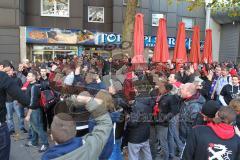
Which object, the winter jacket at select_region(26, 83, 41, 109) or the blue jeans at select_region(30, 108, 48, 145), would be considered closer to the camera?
the winter jacket at select_region(26, 83, 41, 109)

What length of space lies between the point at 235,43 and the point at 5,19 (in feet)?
59.0

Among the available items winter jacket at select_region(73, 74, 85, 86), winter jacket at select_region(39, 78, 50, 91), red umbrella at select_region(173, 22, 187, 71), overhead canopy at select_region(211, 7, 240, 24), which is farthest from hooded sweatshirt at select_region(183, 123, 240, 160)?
overhead canopy at select_region(211, 7, 240, 24)

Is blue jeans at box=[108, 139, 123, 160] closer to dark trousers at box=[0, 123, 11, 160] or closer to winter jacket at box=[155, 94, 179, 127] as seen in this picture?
winter jacket at box=[155, 94, 179, 127]

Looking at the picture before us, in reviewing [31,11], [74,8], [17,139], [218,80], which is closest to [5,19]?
[31,11]

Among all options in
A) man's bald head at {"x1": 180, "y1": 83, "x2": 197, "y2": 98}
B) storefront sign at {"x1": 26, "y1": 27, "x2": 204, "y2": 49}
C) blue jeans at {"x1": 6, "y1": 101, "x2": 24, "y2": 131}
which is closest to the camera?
man's bald head at {"x1": 180, "y1": 83, "x2": 197, "y2": 98}

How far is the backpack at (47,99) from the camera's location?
6828mm

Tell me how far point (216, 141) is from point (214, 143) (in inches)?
1.1

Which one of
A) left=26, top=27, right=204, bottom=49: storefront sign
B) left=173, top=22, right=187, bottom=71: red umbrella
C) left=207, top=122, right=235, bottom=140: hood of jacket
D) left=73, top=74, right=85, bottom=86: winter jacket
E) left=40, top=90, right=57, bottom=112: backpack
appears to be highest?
left=26, top=27, right=204, bottom=49: storefront sign

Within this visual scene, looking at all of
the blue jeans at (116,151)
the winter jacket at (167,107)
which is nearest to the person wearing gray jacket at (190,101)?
the winter jacket at (167,107)

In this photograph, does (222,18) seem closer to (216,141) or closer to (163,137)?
(163,137)

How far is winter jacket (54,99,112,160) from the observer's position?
2.52 metres

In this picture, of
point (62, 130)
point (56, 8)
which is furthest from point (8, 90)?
point (56, 8)

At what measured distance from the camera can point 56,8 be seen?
22625 millimetres

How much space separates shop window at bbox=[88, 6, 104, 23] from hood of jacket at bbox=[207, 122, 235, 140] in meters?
21.2
